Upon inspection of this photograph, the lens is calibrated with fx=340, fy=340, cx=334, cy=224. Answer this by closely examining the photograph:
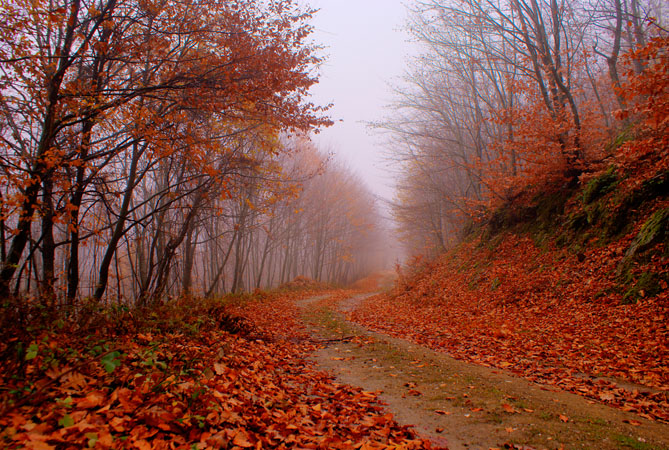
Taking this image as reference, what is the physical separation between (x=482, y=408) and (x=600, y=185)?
31.8 ft

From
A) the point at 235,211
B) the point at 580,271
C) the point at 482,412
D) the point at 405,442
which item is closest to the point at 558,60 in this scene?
the point at 580,271

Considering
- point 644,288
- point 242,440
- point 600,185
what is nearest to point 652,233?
point 644,288

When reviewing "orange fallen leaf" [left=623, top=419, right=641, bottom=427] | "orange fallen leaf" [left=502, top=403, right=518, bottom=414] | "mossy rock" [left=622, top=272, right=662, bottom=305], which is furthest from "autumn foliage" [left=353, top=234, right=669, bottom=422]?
"orange fallen leaf" [left=502, top=403, right=518, bottom=414]

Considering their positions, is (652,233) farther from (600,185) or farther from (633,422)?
(633,422)

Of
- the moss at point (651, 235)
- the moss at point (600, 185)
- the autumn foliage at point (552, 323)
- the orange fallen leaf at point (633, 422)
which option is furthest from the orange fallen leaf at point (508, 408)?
the moss at point (600, 185)

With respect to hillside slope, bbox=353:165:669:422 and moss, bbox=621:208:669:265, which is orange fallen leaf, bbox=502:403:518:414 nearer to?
hillside slope, bbox=353:165:669:422

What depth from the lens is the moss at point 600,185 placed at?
990cm

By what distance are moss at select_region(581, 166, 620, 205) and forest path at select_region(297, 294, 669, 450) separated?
7.80 metres

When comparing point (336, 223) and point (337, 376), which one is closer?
point (337, 376)

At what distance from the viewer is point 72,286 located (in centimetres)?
717

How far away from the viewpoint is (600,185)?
1026 cm

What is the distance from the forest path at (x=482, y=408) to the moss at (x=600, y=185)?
780 cm

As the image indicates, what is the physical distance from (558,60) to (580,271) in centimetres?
728

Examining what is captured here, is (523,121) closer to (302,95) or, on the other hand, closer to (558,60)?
(558,60)
